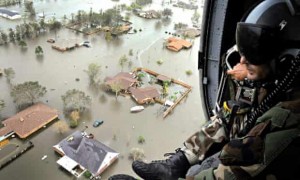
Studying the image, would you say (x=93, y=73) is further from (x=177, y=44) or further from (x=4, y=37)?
(x=4, y=37)

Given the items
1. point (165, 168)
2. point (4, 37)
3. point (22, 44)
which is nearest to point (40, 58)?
point (22, 44)

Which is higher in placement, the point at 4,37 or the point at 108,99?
the point at 4,37

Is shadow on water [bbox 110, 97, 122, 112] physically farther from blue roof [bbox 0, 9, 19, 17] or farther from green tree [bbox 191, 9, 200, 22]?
blue roof [bbox 0, 9, 19, 17]

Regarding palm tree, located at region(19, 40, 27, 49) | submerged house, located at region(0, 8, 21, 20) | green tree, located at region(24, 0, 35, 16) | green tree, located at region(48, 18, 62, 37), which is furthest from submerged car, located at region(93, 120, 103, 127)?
green tree, located at region(24, 0, 35, 16)

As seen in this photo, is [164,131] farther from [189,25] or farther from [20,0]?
[20,0]

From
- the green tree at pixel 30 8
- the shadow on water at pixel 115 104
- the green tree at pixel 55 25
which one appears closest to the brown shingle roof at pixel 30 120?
the shadow on water at pixel 115 104
